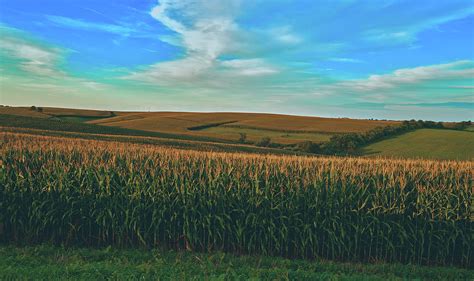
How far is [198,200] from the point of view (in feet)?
26.7

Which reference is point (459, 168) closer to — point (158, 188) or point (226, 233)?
point (226, 233)

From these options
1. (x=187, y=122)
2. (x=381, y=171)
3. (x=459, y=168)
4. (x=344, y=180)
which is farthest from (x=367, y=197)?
(x=187, y=122)

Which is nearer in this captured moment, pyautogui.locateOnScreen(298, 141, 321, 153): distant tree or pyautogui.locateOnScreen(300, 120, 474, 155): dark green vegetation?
pyautogui.locateOnScreen(298, 141, 321, 153): distant tree

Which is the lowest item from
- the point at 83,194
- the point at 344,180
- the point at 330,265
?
the point at 330,265

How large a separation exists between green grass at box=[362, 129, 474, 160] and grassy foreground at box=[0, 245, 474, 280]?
35041 mm

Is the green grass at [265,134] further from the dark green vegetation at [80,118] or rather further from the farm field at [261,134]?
the dark green vegetation at [80,118]

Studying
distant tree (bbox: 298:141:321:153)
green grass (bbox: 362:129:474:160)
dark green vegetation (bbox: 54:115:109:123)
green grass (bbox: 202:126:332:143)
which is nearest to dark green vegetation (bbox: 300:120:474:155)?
distant tree (bbox: 298:141:321:153)

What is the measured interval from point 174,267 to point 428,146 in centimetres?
4920

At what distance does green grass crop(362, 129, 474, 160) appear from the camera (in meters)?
42.6

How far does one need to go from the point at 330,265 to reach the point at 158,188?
12.7 feet

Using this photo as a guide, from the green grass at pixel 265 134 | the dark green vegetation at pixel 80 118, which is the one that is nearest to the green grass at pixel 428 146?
the green grass at pixel 265 134

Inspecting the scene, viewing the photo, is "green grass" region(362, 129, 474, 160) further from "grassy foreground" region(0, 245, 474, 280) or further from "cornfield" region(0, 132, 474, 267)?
"grassy foreground" region(0, 245, 474, 280)

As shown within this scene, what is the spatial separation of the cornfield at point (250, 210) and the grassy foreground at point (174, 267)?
557mm

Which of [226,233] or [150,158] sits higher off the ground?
[150,158]
